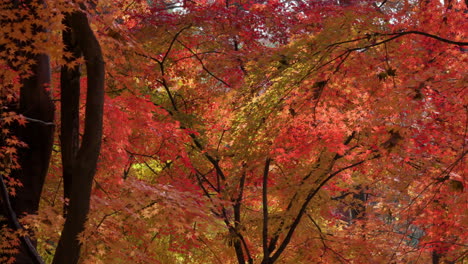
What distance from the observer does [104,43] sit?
570 centimetres

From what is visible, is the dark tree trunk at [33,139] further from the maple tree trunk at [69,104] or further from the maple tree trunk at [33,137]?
the maple tree trunk at [69,104]

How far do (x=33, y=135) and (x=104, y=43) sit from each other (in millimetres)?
1456

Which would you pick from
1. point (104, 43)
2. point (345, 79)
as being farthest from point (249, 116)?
point (104, 43)

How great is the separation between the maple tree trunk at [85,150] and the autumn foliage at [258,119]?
2.0 inches

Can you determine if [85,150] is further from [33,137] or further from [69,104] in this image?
[33,137]

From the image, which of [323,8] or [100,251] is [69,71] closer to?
[100,251]

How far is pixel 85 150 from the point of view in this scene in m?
4.53

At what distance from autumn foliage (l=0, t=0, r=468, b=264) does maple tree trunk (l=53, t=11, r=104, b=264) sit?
2.0 inches

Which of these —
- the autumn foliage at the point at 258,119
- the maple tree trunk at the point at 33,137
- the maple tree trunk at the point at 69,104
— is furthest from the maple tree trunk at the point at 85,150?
the maple tree trunk at the point at 33,137

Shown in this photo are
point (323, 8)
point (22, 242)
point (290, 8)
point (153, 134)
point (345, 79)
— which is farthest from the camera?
point (290, 8)

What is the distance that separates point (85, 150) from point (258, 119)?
3.00m

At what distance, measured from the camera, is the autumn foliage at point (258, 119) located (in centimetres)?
554

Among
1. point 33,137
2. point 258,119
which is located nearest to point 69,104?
point 33,137

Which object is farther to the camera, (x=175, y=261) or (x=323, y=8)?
(x=175, y=261)
